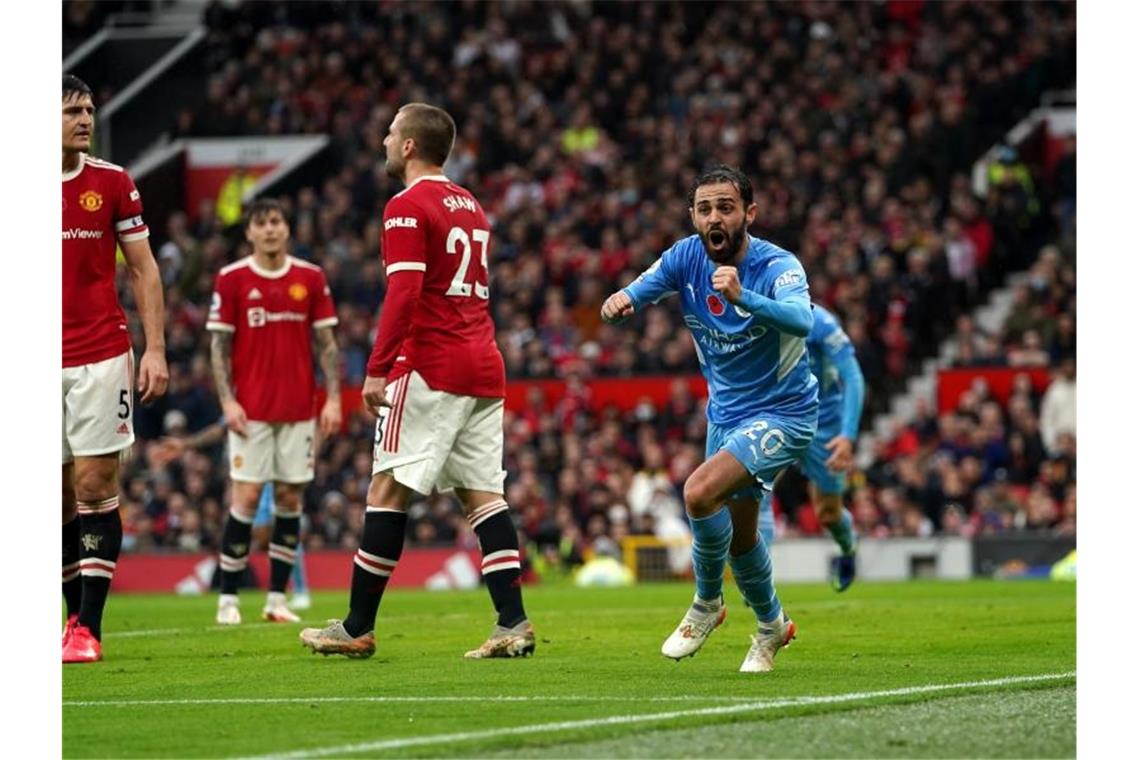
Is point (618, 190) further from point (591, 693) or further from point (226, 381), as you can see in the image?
point (591, 693)

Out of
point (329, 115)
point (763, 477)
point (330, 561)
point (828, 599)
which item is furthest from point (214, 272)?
point (763, 477)

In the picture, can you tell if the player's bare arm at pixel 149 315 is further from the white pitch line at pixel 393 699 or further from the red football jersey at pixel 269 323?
the red football jersey at pixel 269 323

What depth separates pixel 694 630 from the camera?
31.1ft

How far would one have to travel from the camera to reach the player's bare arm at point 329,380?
536 inches

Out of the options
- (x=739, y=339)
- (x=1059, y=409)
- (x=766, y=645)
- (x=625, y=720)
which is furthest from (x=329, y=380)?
(x=1059, y=409)

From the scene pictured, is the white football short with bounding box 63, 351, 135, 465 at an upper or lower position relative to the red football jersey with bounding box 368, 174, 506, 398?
lower

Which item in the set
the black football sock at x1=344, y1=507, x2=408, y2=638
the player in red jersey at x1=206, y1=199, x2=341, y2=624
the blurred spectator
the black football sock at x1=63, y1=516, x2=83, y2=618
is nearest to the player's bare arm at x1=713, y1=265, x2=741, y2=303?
the black football sock at x1=344, y1=507, x2=408, y2=638

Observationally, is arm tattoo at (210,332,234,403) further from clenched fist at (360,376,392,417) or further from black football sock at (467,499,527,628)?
clenched fist at (360,376,392,417)

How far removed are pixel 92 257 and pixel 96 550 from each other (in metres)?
1.45

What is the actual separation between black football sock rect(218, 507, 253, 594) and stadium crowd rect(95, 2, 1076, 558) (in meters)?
10.1

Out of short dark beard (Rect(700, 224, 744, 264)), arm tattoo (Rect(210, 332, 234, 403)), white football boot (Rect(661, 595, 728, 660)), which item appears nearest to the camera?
short dark beard (Rect(700, 224, 744, 264))

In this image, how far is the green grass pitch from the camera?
21.9 feet

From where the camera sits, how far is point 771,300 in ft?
29.0

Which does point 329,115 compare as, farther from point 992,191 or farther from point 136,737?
point 136,737
